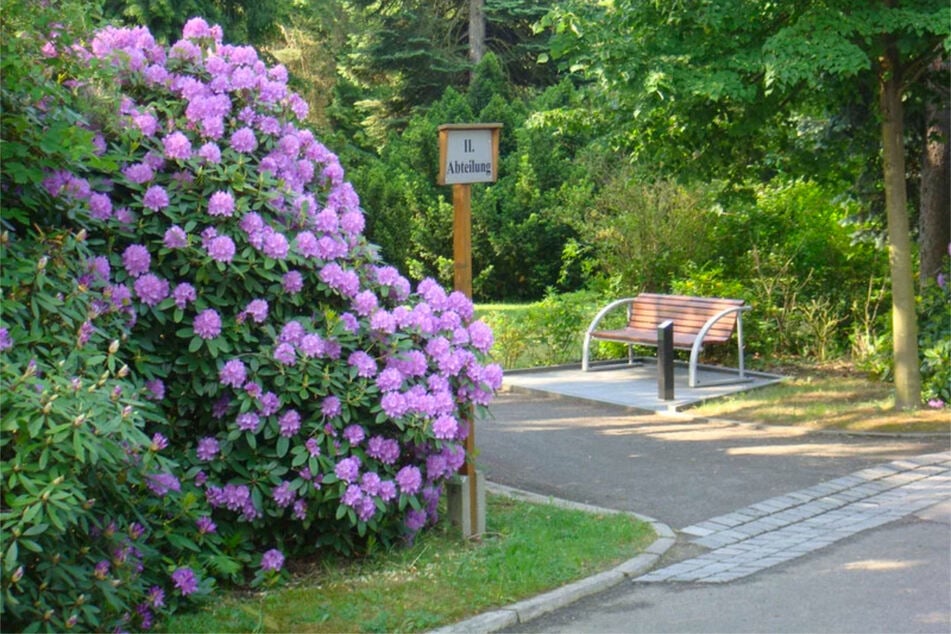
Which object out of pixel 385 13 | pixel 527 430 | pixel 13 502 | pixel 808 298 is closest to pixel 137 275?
pixel 13 502

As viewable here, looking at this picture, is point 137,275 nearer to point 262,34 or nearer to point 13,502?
point 13,502

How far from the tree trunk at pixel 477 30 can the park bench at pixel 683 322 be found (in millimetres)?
22436

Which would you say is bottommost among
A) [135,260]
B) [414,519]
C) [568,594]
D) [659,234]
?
A: [568,594]

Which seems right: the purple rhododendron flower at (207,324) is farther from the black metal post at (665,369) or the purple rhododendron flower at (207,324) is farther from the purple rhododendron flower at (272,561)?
the black metal post at (665,369)

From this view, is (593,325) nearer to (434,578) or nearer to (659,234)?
(659,234)

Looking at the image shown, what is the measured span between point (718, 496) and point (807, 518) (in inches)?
30.7

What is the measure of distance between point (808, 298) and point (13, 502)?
11.9 metres

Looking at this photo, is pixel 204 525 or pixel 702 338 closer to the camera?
pixel 204 525

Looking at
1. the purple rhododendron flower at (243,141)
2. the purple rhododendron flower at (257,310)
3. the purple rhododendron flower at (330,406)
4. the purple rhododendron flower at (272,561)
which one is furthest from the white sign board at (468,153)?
the purple rhododendron flower at (272,561)

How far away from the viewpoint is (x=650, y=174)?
12.3 meters

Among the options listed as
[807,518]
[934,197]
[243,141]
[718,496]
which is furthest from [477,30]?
[243,141]

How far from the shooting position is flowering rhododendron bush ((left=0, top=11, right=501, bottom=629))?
5594 mm

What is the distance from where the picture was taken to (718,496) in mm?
8281

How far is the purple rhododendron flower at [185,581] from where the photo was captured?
5513 millimetres
